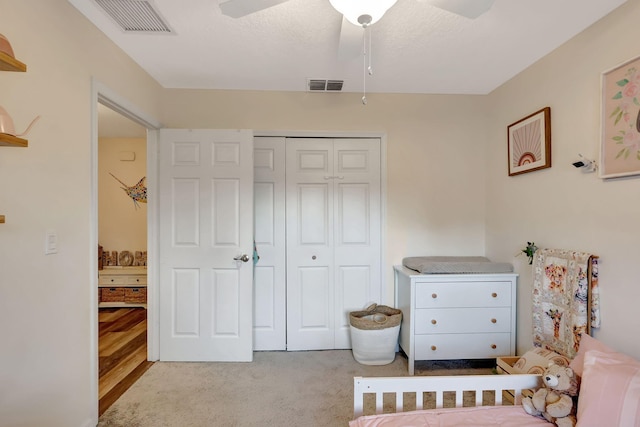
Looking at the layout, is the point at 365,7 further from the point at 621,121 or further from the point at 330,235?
the point at 330,235

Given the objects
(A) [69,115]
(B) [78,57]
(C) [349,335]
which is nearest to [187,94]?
(B) [78,57]

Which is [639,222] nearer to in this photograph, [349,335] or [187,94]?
[349,335]

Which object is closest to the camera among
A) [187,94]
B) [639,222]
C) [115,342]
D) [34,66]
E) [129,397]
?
[34,66]

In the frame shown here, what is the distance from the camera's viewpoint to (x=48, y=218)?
1491 mm

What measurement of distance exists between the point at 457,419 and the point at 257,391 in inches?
57.3

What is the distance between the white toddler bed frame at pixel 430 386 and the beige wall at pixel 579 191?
757 mm

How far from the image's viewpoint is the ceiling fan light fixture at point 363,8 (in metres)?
1.21

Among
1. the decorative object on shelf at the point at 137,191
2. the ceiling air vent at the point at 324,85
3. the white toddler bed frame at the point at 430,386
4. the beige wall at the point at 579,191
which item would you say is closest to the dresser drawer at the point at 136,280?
the decorative object on shelf at the point at 137,191

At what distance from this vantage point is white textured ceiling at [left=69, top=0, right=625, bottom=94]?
5.54 feet

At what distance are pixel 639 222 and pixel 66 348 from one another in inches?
119

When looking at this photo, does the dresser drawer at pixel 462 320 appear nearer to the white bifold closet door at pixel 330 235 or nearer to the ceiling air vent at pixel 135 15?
the white bifold closet door at pixel 330 235

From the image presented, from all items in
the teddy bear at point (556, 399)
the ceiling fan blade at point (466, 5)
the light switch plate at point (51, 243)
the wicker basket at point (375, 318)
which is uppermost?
the ceiling fan blade at point (466, 5)

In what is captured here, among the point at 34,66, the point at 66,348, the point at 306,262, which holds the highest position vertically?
the point at 34,66

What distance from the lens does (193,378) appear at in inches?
92.6
